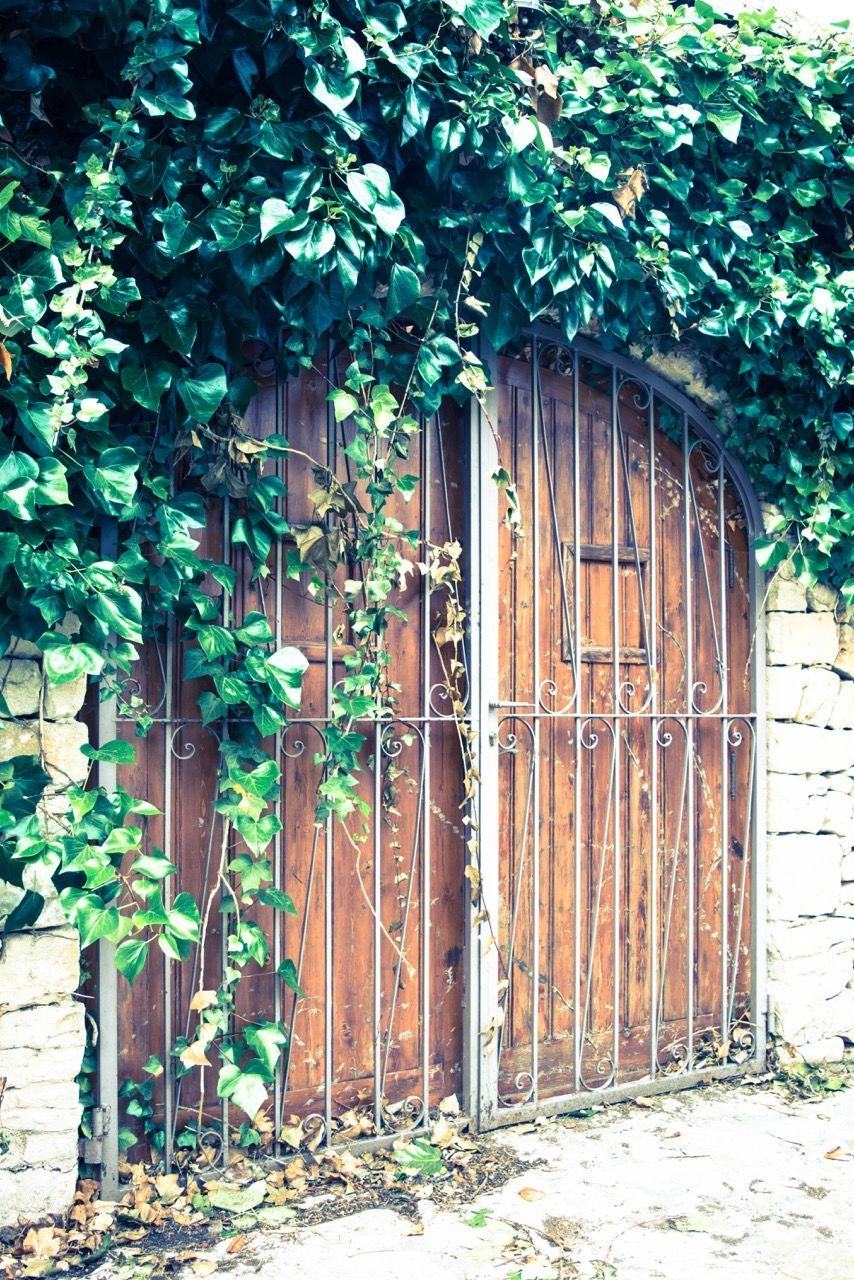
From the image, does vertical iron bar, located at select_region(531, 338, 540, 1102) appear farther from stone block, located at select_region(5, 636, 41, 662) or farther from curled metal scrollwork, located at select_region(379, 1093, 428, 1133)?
stone block, located at select_region(5, 636, 41, 662)

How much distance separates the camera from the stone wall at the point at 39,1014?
250 cm

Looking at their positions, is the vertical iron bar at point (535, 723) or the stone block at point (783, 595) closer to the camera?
the vertical iron bar at point (535, 723)

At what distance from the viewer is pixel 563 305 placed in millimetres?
3168

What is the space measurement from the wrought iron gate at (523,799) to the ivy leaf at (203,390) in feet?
1.25

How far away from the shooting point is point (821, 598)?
4.03m

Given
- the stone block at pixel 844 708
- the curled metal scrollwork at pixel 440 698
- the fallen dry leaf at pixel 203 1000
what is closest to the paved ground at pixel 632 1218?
the fallen dry leaf at pixel 203 1000

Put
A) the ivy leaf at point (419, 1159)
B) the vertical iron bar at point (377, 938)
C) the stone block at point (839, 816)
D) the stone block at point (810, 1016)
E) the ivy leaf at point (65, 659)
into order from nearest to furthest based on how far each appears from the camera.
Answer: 1. the ivy leaf at point (65, 659)
2. the ivy leaf at point (419, 1159)
3. the vertical iron bar at point (377, 938)
4. the stone block at point (810, 1016)
5. the stone block at point (839, 816)

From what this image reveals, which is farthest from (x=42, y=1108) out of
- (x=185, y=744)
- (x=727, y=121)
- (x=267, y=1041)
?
(x=727, y=121)

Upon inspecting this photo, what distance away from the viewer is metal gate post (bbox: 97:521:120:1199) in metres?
2.70

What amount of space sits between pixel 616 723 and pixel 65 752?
1.84 metres

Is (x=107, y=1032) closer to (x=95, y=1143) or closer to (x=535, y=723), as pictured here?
(x=95, y=1143)

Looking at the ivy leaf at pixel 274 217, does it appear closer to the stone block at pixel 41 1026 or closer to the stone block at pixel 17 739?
the stone block at pixel 17 739

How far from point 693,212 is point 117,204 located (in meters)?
1.87

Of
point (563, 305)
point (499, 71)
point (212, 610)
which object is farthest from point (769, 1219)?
point (499, 71)
